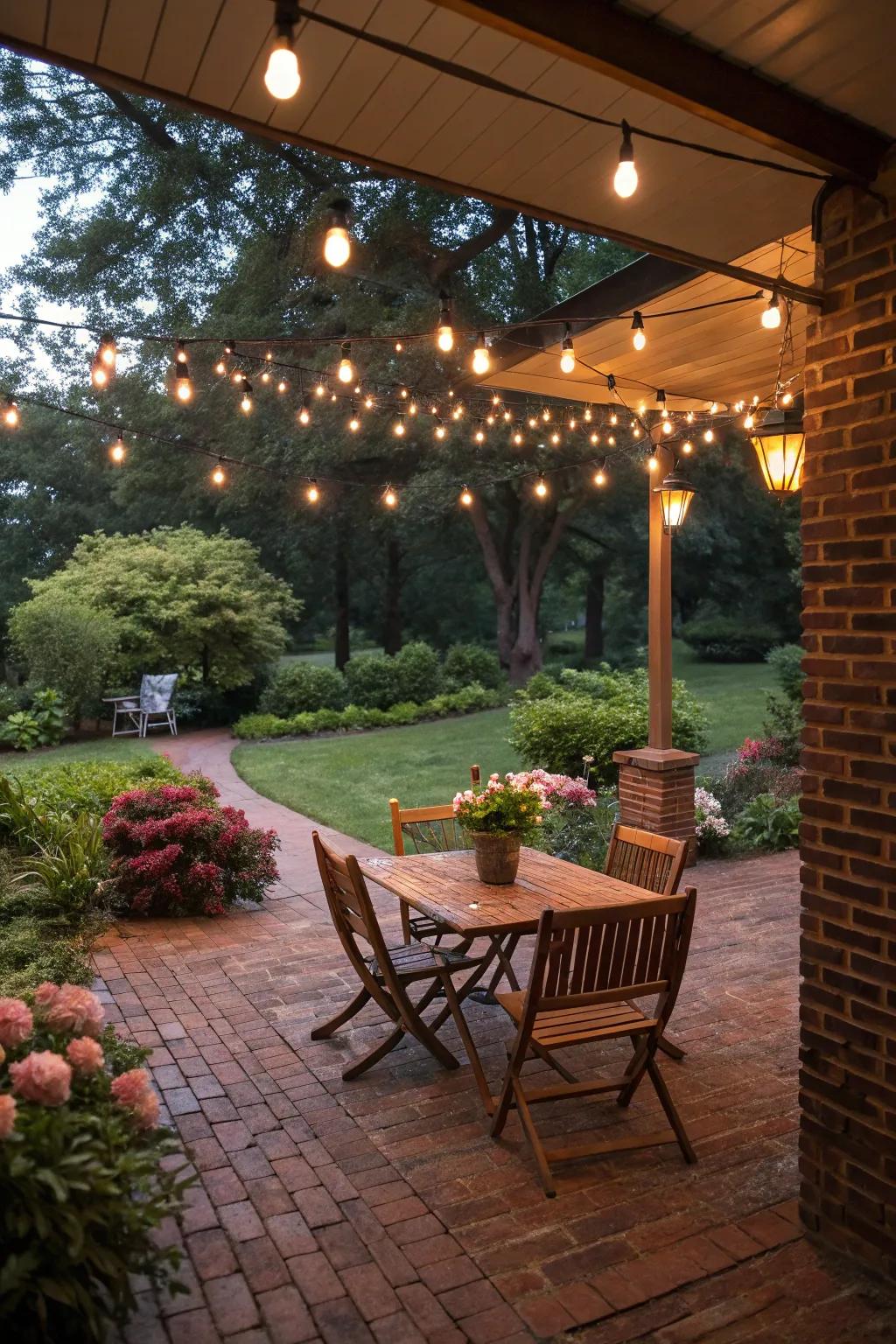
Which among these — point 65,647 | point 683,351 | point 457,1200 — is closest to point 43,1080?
point 457,1200

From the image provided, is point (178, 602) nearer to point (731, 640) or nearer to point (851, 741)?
point (851, 741)

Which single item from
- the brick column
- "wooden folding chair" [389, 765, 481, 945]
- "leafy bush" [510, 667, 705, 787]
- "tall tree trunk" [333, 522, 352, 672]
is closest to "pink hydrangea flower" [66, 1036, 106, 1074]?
the brick column

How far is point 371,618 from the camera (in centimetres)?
3153

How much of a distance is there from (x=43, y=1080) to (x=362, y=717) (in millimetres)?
14400

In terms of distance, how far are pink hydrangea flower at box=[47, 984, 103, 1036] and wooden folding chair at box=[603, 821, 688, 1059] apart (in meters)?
2.36

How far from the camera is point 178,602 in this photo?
53.6 feet

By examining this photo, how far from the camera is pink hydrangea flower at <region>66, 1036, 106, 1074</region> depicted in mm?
2316

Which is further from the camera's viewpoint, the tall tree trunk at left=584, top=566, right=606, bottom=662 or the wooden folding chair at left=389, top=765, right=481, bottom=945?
the tall tree trunk at left=584, top=566, right=606, bottom=662

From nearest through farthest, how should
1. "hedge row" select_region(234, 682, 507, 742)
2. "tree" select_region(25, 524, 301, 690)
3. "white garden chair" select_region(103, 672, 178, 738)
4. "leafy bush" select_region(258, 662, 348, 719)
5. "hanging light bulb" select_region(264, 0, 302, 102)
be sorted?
"hanging light bulb" select_region(264, 0, 302, 102) → "white garden chair" select_region(103, 672, 178, 738) → "hedge row" select_region(234, 682, 507, 742) → "tree" select_region(25, 524, 301, 690) → "leafy bush" select_region(258, 662, 348, 719)

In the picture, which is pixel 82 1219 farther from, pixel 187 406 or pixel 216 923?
pixel 187 406

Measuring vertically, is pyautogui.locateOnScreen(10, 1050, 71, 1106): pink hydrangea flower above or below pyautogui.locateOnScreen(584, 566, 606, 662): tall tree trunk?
below

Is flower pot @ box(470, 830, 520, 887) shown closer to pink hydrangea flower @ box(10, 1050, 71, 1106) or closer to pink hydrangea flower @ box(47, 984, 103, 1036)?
pink hydrangea flower @ box(47, 984, 103, 1036)

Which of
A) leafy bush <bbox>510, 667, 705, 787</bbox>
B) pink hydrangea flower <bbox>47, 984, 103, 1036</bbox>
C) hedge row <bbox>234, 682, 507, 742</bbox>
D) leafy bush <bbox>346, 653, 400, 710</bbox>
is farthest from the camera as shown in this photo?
leafy bush <bbox>346, 653, 400, 710</bbox>

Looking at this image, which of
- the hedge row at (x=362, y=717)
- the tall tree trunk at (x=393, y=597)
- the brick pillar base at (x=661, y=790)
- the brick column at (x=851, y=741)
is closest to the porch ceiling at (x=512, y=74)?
the brick column at (x=851, y=741)
